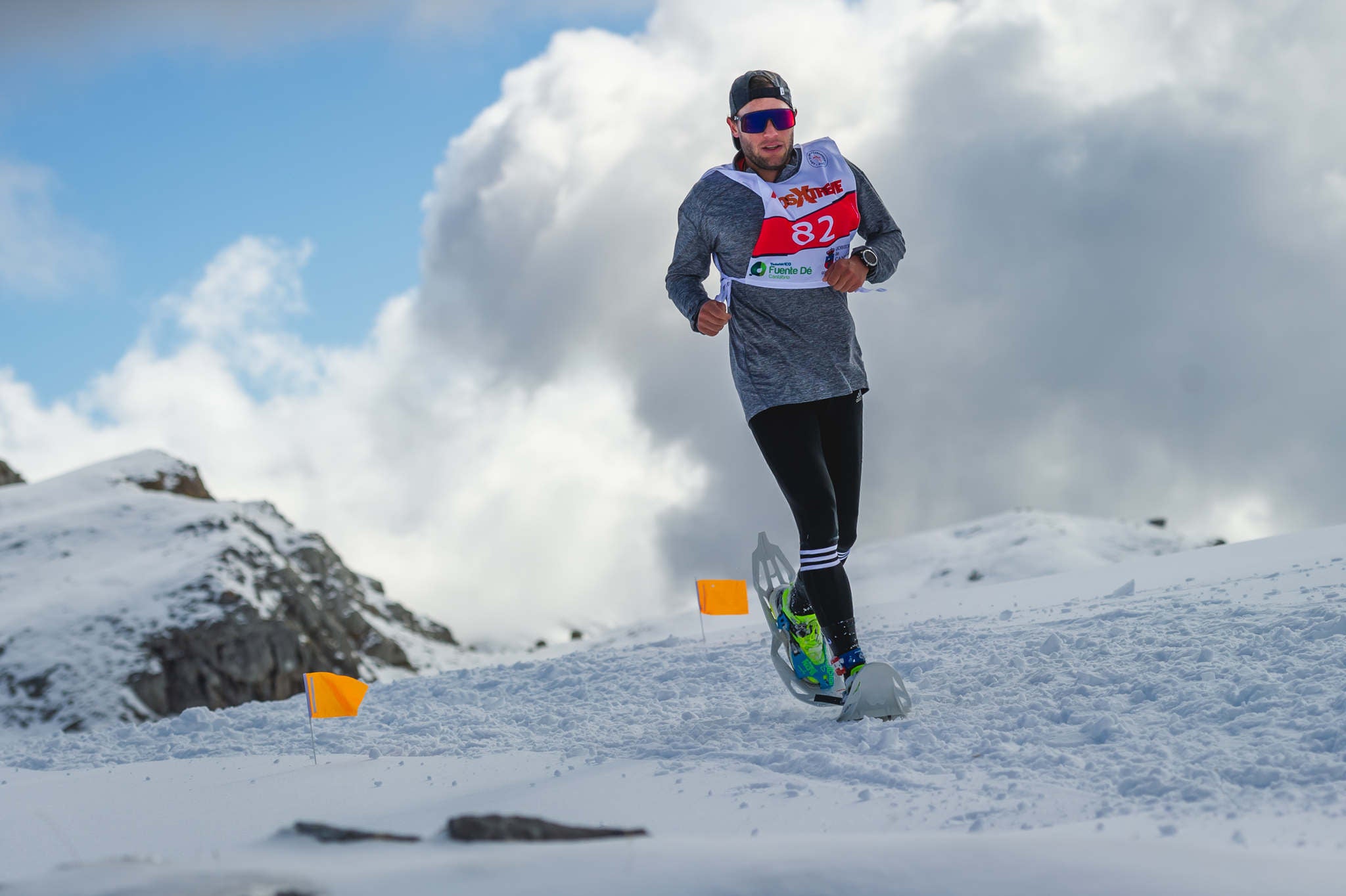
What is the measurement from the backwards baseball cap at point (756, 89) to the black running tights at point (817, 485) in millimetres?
1059

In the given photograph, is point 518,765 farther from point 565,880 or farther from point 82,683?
point 82,683

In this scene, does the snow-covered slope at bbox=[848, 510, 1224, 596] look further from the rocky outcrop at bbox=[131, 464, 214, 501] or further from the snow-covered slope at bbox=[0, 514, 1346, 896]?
the rocky outcrop at bbox=[131, 464, 214, 501]

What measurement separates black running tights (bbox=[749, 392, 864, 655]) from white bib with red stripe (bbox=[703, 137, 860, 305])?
0.44 m

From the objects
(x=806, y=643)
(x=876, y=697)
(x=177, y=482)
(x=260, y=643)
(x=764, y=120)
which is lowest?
(x=876, y=697)

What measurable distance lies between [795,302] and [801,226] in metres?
0.26

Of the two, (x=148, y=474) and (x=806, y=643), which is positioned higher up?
(x=148, y=474)

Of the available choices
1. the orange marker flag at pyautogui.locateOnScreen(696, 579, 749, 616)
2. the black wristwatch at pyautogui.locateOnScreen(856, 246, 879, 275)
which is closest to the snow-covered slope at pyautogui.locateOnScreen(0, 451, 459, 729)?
the orange marker flag at pyautogui.locateOnScreen(696, 579, 749, 616)

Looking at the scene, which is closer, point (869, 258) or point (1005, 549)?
point (869, 258)

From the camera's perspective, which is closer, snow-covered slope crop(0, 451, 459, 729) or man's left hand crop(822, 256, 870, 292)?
man's left hand crop(822, 256, 870, 292)

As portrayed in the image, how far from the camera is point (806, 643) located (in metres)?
3.78

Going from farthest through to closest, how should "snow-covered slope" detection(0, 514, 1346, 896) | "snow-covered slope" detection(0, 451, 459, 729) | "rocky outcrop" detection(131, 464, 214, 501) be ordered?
"rocky outcrop" detection(131, 464, 214, 501) < "snow-covered slope" detection(0, 451, 459, 729) < "snow-covered slope" detection(0, 514, 1346, 896)

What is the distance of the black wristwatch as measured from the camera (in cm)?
352

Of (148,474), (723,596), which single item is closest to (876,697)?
(723,596)

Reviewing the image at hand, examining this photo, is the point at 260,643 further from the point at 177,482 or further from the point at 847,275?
the point at 847,275
